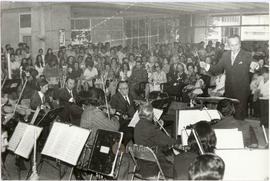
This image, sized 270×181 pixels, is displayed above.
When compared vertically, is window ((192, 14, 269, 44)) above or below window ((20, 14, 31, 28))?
below

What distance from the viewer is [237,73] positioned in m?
5.53

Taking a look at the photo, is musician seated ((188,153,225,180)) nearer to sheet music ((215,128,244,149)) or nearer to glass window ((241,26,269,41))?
sheet music ((215,128,244,149))

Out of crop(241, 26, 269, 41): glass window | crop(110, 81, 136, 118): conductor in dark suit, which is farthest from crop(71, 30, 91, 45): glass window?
crop(241, 26, 269, 41): glass window

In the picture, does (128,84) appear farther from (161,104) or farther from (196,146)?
(196,146)

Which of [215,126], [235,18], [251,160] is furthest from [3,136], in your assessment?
[235,18]

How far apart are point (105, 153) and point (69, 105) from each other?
2.11m

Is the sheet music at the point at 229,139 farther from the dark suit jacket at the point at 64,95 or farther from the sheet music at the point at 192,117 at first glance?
the dark suit jacket at the point at 64,95

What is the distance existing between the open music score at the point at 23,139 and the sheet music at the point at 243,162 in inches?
81.5

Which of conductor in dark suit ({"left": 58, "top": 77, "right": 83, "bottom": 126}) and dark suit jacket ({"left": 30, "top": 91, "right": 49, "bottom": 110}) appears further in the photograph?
dark suit jacket ({"left": 30, "top": 91, "right": 49, "bottom": 110})

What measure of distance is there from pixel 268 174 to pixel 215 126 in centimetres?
80

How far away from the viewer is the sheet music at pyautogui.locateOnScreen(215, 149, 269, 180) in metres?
3.29

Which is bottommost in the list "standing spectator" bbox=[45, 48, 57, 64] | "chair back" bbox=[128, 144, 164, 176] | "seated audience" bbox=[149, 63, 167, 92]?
"chair back" bbox=[128, 144, 164, 176]

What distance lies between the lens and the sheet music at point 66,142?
3.75 meters

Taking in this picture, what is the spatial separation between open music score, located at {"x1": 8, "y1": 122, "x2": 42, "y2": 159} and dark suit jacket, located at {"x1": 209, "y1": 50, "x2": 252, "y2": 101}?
3.00 meters
